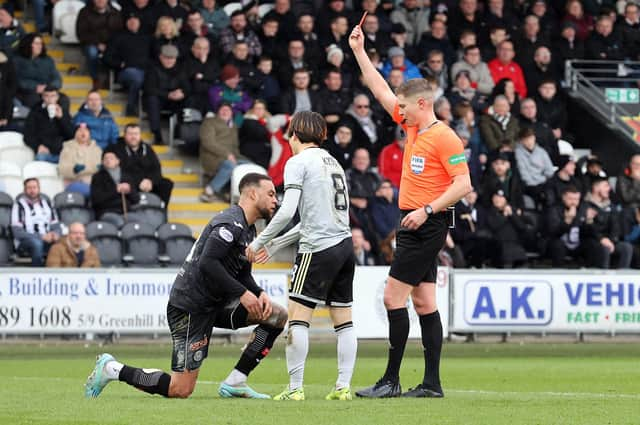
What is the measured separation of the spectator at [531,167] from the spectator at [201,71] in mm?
5340

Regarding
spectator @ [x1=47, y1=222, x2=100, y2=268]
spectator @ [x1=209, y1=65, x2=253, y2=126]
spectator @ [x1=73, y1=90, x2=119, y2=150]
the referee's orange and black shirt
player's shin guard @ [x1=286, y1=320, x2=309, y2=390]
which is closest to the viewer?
player's shin guard @ [x1=286, y1=320, x2=309, y2=390]

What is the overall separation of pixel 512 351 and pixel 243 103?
286 inches

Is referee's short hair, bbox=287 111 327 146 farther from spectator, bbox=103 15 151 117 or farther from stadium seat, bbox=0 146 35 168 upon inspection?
spectator, bbox=103 15 151 117

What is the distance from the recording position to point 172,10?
24891 mm

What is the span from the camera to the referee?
10.3m

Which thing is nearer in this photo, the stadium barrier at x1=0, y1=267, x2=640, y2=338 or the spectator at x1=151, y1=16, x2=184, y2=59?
the stadium barrier at x1=0, y1=267, x2=640, y2=338

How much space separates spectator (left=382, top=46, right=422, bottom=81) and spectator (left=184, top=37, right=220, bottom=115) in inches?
117

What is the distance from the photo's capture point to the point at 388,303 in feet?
34.3

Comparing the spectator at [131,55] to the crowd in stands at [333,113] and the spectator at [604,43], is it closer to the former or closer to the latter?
the crowd in stands at [333,113]

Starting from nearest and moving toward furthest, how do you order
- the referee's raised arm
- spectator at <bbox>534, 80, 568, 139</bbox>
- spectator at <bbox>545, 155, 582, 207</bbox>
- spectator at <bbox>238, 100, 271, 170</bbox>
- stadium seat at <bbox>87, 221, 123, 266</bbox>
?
the referee's raised arm
stadium seat at <bbox>87, 221, 123, 266</bbox>
spectator at <bbox>238, 100, 271, 170</bbox>
spectator at <bbox>545, 155, 582, 207</bbox>
spectator at <bbox>534, 80, 568, 139</bbox>

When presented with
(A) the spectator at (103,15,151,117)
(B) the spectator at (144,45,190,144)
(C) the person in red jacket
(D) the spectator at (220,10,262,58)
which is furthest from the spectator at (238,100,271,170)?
(C) the person in red jacket

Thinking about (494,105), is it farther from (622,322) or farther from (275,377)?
(275,377)

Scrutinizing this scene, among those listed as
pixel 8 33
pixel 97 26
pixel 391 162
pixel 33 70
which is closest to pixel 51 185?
pixel 33 70

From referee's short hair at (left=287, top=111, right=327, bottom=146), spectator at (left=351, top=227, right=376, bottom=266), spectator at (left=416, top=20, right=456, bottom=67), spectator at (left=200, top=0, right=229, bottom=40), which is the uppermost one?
spectator at (left=200, top=0, right=229, bottom=40)
